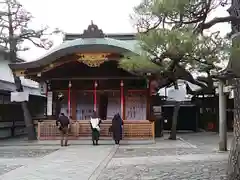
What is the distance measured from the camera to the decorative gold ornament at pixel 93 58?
1964 centimetres

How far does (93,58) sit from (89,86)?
245cm

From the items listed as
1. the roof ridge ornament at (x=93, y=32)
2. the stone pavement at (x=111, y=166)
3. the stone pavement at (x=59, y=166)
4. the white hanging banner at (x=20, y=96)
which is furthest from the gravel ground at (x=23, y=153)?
the roof ridge ornament at (x=93, y=32)

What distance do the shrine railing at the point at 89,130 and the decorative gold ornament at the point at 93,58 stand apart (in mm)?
2984

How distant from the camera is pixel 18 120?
27.0 m

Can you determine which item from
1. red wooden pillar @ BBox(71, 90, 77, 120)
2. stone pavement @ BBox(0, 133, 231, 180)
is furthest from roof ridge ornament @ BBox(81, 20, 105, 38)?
stone pavement @ BBox(0, 133, 231, 180)

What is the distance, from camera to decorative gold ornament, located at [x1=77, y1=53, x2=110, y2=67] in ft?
64.4

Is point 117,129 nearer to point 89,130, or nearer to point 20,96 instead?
point 89,130

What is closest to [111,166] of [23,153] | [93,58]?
[23,153]

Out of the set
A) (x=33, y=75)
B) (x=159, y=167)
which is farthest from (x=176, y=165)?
(x=33, y=75)

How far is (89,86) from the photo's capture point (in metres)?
21.8

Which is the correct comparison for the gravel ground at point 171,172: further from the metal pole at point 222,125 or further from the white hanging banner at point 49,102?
the white hanging banner at point 49,102

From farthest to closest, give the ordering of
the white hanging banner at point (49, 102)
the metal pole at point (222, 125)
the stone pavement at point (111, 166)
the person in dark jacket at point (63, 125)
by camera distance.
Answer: the white hanging banner at point (49, 102)
the person in dark jacket at point (63, 125)
the metal pole at point (222, 125)
the stone pavement at point (111, 166)

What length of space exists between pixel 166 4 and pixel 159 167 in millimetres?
5530

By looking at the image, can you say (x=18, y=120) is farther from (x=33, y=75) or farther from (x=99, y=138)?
(x=99, y=138)
